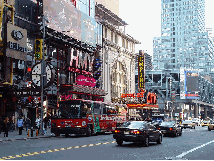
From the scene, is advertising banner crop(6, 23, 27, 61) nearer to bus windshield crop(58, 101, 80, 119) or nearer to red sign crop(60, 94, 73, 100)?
bus windshield crop(58, 101, 80, 119)

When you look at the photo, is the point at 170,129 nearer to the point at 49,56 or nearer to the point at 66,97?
the point at 49,56

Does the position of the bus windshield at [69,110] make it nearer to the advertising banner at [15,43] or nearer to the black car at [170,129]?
the black car at [170,129]

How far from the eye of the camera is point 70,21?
181 ft

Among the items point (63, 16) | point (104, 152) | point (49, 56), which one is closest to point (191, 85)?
point (63, 16)

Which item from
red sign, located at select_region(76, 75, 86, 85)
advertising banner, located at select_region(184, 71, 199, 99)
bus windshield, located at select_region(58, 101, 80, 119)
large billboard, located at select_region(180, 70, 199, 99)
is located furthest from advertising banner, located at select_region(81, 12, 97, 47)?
advertising banner, located at select_region(184, 71, 199, 99)

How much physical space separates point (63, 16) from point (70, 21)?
2.34 meters

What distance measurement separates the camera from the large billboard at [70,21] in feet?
164

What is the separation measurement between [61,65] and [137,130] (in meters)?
34.3

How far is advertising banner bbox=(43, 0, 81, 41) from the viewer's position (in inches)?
1950

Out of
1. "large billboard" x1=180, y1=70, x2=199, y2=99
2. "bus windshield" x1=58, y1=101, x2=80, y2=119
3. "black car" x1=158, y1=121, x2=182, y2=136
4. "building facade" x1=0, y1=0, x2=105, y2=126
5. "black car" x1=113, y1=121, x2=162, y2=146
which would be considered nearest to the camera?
"black car" x1=113, y1=121, x2=162, y2=146

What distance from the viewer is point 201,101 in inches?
6594

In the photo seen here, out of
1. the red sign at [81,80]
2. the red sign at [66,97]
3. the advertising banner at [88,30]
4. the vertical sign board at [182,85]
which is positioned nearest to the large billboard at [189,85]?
the vertical sign board at [182,85]

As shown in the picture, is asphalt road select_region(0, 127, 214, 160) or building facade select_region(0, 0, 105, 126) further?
building facade select_region(0, 0, 105, 126)

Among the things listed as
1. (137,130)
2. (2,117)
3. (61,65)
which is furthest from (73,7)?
(137,130)
